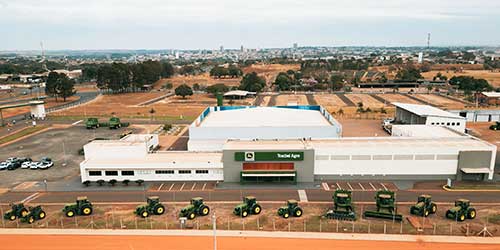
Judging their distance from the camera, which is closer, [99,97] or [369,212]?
[369,212]

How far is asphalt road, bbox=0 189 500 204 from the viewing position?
3438cm

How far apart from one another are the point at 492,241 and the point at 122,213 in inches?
1149

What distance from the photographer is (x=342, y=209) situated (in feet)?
101

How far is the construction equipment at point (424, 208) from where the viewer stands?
29.8 meters

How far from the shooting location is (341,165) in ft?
132

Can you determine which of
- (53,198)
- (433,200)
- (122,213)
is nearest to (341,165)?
(433,200)

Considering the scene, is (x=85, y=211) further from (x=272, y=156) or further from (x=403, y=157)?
(x=403, y=157)

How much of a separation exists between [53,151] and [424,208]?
163 feet

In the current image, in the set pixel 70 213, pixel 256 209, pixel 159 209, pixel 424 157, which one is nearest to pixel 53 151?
pixel 70 213

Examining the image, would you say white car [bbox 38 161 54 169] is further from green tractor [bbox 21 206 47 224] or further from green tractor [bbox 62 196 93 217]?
green tractor [bbox 62 196 93 217]

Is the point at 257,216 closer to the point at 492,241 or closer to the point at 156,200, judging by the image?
the point at 156,200

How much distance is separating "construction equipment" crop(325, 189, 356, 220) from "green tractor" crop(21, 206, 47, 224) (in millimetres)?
24297

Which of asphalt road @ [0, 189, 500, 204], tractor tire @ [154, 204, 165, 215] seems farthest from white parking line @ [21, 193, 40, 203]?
tractor tire @ [154, 204, 165, 215]

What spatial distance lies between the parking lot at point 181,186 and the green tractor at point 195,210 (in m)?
6.57
